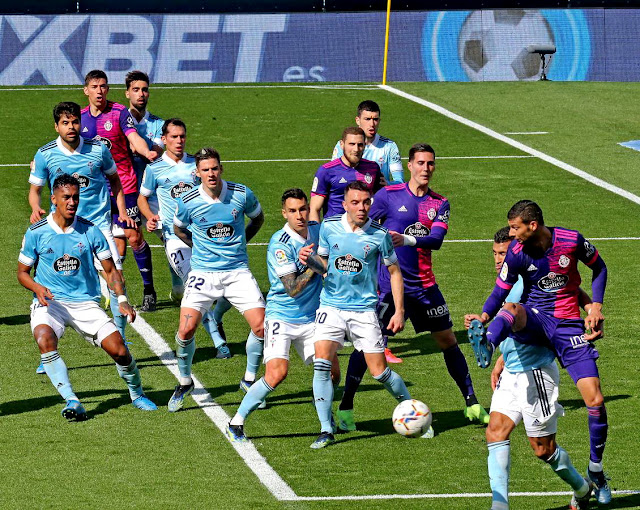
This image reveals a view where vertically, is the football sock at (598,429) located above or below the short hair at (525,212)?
below

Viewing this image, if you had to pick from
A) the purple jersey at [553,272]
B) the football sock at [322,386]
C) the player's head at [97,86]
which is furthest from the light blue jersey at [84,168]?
the purple jersey at [553,272]

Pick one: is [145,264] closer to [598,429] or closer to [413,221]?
[413,221]

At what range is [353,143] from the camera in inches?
518

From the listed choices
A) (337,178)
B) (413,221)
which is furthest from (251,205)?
(413,221)

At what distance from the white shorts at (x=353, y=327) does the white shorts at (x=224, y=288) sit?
152 cm

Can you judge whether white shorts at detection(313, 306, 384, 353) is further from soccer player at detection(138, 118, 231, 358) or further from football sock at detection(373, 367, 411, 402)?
soccer player at detection(138, 118, 231, 358)

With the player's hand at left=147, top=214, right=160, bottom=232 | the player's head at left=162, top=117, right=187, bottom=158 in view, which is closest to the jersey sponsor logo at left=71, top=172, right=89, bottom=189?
the player's hand at left=147, top=214, right=160, bottom=232

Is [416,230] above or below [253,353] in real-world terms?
above

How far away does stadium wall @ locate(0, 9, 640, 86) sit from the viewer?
103 ft

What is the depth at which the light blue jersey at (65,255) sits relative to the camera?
A: 11.7 meters

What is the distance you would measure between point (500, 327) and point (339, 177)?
485 cm

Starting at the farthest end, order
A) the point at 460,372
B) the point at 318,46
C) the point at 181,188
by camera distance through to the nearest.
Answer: the point at 318,46
the point at 181,188
the point at 460,372

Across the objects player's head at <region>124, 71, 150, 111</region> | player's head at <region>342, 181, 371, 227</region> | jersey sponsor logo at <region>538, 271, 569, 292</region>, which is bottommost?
jersey sponsor logo at <region>538, 271, 569, 292</region>

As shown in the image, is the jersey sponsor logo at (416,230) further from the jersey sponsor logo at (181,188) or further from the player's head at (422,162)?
the jersey sponsor logo at (181,188)
